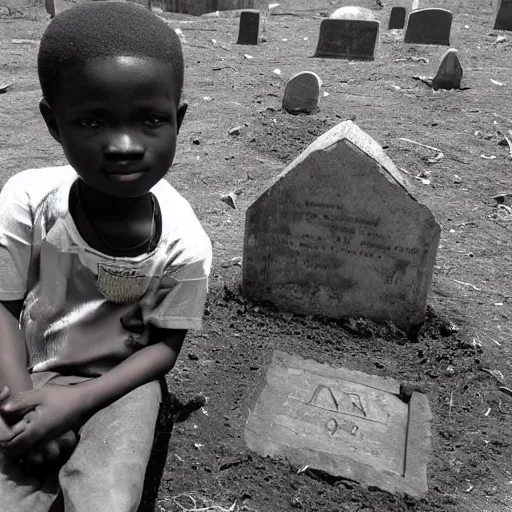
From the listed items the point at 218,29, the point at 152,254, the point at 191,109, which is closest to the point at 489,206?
the point at 191,109

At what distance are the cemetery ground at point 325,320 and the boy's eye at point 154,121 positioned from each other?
4.41ft

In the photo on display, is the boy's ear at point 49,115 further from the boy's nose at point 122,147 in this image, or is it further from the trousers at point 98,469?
the trousers at point 98,469

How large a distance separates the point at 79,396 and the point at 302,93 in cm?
515

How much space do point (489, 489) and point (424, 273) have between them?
108cm

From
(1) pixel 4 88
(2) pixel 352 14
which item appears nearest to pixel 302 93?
(1) pixel 4 88

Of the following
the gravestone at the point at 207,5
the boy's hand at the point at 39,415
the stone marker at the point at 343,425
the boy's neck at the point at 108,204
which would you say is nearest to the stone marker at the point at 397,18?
the gravestone at the point at 207,5

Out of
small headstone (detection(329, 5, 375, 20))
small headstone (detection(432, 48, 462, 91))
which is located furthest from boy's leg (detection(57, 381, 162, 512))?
small headstone (detection(329, 5, 375, 20))

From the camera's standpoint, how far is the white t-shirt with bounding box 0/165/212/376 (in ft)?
5.80

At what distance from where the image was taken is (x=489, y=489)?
2.43 meters

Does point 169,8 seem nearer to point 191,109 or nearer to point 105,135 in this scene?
point 191,109

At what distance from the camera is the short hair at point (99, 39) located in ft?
4.84

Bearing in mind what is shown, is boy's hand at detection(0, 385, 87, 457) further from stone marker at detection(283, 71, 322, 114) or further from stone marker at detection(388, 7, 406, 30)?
stone marker at detection(388, 7, 406, 30)

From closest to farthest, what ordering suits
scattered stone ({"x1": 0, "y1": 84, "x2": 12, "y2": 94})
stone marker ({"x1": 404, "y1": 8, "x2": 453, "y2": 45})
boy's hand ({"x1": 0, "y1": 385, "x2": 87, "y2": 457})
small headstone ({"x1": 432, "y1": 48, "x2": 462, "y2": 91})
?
boy's hand ({"x1": 0, "y1": 385, "x2": 87, "y2": 457}) → scattered stone ({"x1": 0, "y1": 84, "x2": 12, "y2": 94}) → small headstone ({"x1": 432, "y1": 48, "x2": 462, "y2": 91}) → stone marker ({"x1": 404, "y1": 8, "x2": 453, "y2": 45})

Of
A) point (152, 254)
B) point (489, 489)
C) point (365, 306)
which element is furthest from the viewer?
point (365, 306)
